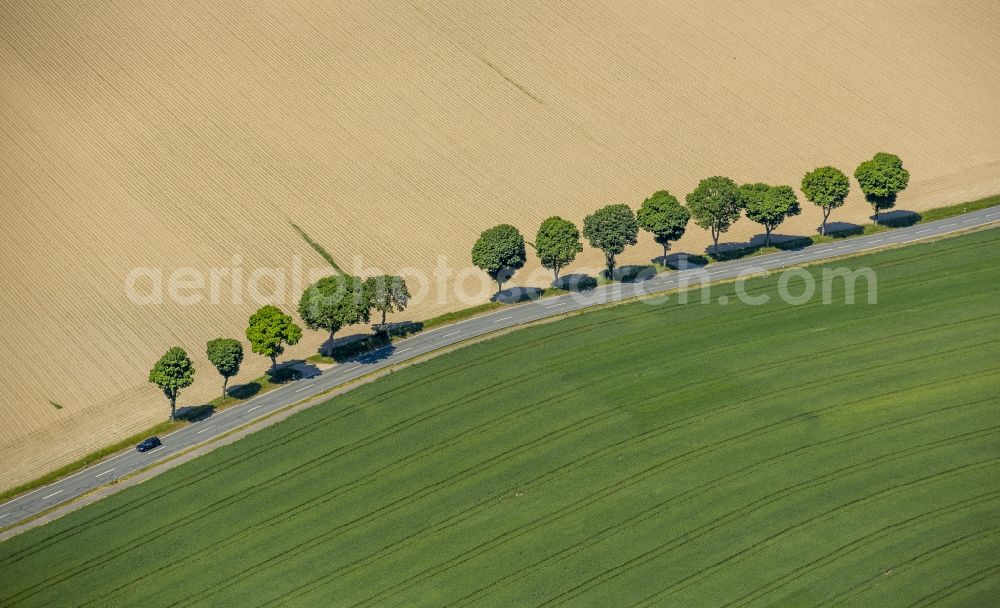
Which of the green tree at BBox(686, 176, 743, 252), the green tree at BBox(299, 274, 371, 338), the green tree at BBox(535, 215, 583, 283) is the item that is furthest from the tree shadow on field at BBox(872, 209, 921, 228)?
the green tree at BBox(299, 274, 371, 338)

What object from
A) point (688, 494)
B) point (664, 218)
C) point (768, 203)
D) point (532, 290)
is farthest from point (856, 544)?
point (768, 203)

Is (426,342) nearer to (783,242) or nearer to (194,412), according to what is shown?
(194,412)

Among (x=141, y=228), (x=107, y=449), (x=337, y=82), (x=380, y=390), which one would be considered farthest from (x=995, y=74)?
(x=107, y=449)

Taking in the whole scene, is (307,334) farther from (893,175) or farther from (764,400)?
(893,175)

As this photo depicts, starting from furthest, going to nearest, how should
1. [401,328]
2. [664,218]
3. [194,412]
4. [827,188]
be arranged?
[827,188], [664,218], [401,328], [194,412]

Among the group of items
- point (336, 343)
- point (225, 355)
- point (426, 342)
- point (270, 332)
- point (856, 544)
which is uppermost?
point (270, 332)
